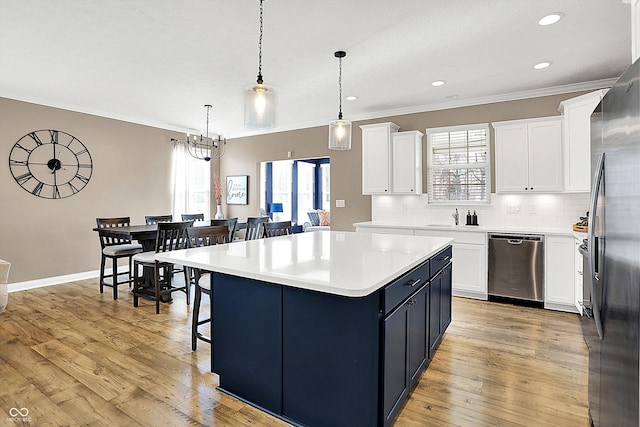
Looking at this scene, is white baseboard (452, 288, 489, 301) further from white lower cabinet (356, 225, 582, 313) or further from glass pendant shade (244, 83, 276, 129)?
glass pendant shade (244, 83, 276, 129)

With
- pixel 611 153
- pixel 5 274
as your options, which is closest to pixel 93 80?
pixel 5 274

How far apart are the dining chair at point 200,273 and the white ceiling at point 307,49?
171 centimetres

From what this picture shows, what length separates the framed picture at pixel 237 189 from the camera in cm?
732

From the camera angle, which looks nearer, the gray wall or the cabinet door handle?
the cabinet door handle

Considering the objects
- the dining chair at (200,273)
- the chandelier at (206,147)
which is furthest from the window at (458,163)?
the chandelier at (206,147)

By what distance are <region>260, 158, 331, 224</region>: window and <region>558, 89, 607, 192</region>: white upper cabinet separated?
5107 millimetres

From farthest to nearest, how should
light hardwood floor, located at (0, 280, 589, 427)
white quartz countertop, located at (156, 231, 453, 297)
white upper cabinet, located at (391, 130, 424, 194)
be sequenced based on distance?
white upper cabinet, located at (391, 130, 424, 194), light hardwood floor, located at (0, 280, 589, 427), white quartz countertop, located at (156, 231, 453, 297)

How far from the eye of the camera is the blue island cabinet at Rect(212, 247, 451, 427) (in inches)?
64.6

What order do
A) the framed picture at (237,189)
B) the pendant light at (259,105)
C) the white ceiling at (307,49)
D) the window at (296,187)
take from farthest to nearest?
the window at (296,187), the framed picture at (237,189), the white ceiling at (307,49), the pendant light at (259,105)

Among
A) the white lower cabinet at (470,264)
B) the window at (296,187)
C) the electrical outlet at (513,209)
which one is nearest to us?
the white lower cabinet at (470,264)

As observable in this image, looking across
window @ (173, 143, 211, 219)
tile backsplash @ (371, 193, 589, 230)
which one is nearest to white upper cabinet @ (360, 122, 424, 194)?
tile backsplash @ (371, 193, 589, 230)

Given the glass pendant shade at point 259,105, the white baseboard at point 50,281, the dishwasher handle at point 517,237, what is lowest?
the white baseboard at point 50,281

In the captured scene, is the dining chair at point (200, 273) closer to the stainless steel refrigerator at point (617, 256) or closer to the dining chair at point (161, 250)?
the dining chair at point (161, 250)

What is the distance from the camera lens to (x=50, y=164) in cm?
506
